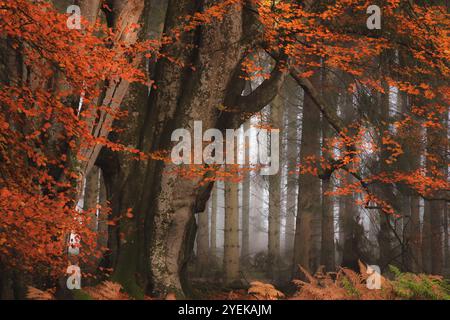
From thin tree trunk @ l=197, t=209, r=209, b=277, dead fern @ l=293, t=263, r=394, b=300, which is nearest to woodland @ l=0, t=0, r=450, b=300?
dead fern @ l=293, t=263, r=394, b=300

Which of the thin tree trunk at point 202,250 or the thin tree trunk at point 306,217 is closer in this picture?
the thin tree trunk at point 306,217

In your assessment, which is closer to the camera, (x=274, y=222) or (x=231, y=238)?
(x=231, y=238)

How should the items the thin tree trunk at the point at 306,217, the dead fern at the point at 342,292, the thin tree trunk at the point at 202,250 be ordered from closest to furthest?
the dead fern at the point at 342,292 < the thin tree trunk at the point at 306,217 < the thin tree trunk at the point at 202,250

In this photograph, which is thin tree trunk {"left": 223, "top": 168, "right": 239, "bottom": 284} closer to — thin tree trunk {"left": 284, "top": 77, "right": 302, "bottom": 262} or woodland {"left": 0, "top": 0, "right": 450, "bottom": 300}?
woodland {"left": 0, "top": 0, "right": 450, "bottom": 300}

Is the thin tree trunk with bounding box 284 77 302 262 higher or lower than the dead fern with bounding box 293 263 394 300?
higher

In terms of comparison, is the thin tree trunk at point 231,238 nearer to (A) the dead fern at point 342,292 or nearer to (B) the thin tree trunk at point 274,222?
(B) the thin tree trunk at point 274,222

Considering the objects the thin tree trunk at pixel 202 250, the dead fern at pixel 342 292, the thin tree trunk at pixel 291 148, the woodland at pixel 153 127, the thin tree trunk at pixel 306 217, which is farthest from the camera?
the thin tree trunk at pixel 291 148

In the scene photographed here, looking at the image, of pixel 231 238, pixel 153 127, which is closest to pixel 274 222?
pixel 231 238

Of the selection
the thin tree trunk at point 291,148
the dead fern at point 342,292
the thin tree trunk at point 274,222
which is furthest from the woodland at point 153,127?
the thin tree trunk at point 291,148

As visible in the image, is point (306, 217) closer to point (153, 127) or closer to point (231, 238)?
point (231, 238)

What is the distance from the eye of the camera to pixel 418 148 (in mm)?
16328
